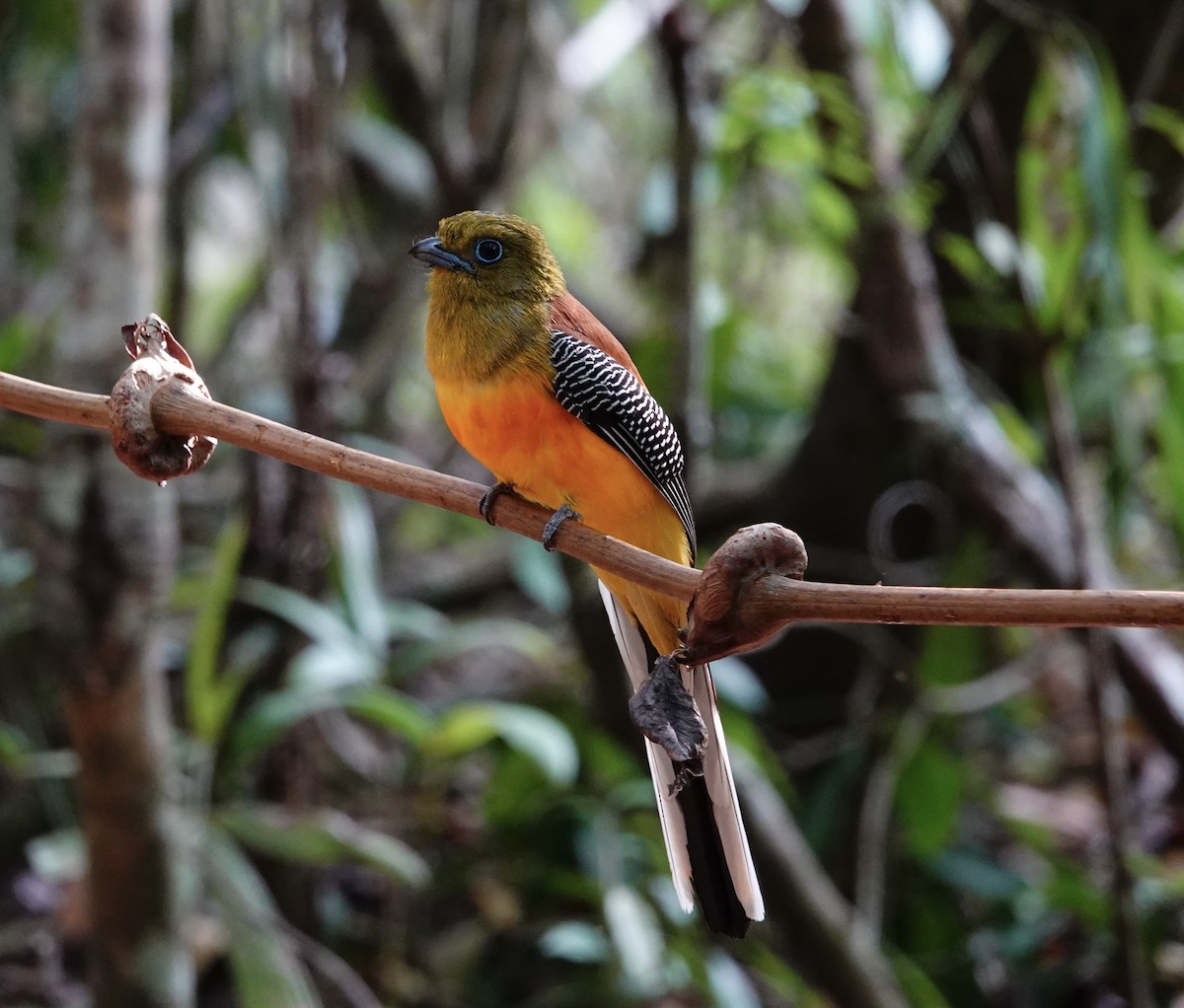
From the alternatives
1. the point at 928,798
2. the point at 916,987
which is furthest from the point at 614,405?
the point at 916,987

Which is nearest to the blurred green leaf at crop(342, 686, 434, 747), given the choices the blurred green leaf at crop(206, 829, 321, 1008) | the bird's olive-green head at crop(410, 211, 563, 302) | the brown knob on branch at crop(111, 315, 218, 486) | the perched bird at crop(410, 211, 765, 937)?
the blurred green leaf at crop(206, 829, 321, 1008)

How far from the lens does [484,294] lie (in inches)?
66.6

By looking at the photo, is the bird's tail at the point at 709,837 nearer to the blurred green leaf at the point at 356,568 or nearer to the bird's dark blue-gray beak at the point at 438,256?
the bird's dark blue-gray beak at the point at 438,256

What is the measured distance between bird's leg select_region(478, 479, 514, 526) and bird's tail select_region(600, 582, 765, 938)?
11.7 inches

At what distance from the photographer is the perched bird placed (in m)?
1.56

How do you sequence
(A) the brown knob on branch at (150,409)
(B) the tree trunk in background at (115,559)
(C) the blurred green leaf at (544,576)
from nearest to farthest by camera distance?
(A) the brown knob on branch at (150,409) < (B) the tree trunk in background at (115,559) < (C) the blurred green leaf at (544,576)

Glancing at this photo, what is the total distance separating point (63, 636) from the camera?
2164 mm

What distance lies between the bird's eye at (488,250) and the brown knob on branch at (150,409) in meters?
0.56

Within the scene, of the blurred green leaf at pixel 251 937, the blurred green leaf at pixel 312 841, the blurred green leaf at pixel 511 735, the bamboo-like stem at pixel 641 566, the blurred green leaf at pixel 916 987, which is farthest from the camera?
the blurred green leaf at pixel 916 987

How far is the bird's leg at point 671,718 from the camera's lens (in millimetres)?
1005

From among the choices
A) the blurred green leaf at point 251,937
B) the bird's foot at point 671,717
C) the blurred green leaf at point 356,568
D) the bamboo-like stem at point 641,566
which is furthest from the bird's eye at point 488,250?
the blurred green leaf at point 251,937

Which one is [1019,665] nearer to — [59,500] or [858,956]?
[858,956]

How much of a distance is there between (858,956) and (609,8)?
2.65 metres

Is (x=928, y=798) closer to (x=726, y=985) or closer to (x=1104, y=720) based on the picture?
(x=1104, y=720)
